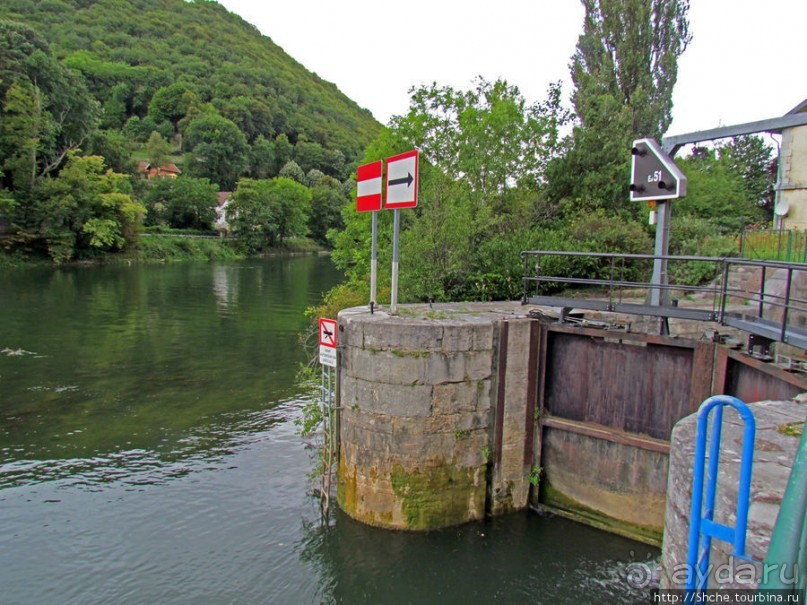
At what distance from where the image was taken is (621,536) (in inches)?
332

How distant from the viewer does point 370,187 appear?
8812 mm

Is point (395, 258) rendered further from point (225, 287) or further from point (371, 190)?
point (225, 287)

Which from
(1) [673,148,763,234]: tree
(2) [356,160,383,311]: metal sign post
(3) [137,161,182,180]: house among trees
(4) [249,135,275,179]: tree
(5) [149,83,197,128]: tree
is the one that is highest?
(5) [149,83,197,128]: tree

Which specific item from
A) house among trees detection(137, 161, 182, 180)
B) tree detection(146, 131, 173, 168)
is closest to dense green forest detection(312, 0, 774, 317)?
house among trees detection(137, 161, 182, 180)

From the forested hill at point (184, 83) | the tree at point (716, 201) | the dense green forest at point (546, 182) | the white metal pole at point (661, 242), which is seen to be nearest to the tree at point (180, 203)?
the forested hill at point (184, 83)

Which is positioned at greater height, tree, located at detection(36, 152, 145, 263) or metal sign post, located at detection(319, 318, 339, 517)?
tree, located at detection(36, 152, 145, 263)

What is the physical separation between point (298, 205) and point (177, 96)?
240 feet

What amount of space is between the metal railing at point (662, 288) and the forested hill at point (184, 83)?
112 m

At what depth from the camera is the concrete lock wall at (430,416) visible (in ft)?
26.7

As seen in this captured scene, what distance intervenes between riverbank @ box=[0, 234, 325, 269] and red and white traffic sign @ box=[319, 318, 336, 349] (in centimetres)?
4934

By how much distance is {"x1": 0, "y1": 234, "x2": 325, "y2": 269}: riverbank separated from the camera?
5019cm

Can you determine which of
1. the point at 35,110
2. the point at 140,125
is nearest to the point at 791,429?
the point at 35,110

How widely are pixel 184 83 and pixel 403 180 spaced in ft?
508

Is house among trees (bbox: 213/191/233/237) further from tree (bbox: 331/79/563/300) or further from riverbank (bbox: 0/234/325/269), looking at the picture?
tree (bbox: 331/79/563/300)
